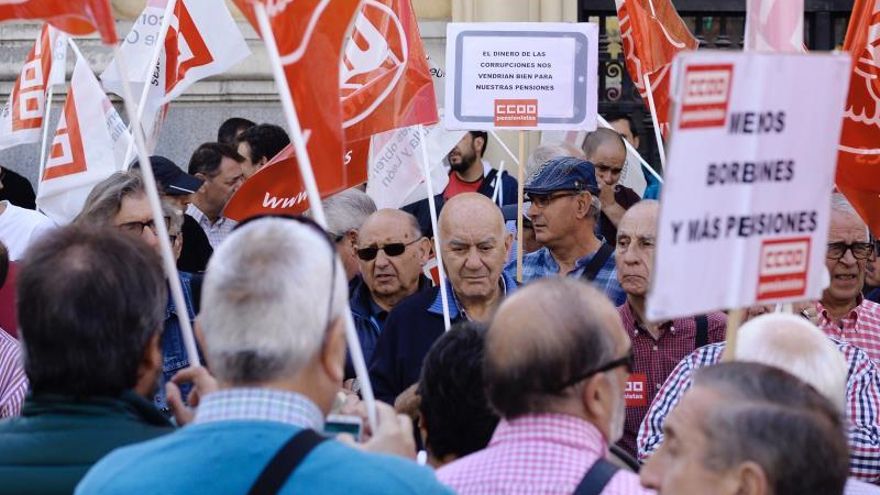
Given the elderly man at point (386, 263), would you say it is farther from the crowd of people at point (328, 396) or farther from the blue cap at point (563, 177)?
the crowd of people at point (328, 396)

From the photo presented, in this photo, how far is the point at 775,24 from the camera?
5758 millimetres

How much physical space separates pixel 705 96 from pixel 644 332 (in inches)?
117

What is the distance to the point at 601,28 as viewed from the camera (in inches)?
542

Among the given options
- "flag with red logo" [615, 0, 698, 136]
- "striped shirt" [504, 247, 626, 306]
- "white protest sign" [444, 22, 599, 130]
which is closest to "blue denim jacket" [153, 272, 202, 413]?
"striped shirt" [504, 247, 626, 306]

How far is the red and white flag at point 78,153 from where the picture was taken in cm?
819

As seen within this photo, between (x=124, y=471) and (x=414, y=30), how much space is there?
16.7 feet

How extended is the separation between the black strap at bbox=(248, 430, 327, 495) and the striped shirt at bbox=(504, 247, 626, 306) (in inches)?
152

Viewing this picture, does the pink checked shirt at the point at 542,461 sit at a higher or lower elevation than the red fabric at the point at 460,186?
higher

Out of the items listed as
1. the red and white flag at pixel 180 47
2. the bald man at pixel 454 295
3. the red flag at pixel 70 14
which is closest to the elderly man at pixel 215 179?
the red and white flag at pixel 180 47

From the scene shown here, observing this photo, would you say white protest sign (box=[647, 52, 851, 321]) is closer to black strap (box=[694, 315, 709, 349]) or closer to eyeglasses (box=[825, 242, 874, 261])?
black strap (box=[694, 315, 709, 349])

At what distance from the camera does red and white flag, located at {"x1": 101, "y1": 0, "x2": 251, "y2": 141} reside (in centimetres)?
921

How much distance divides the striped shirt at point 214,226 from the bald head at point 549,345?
5605mm

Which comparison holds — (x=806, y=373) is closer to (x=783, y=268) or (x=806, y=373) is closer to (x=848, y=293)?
(x=783, y=268)

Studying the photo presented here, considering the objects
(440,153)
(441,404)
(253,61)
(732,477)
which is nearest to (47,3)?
(441,404)
